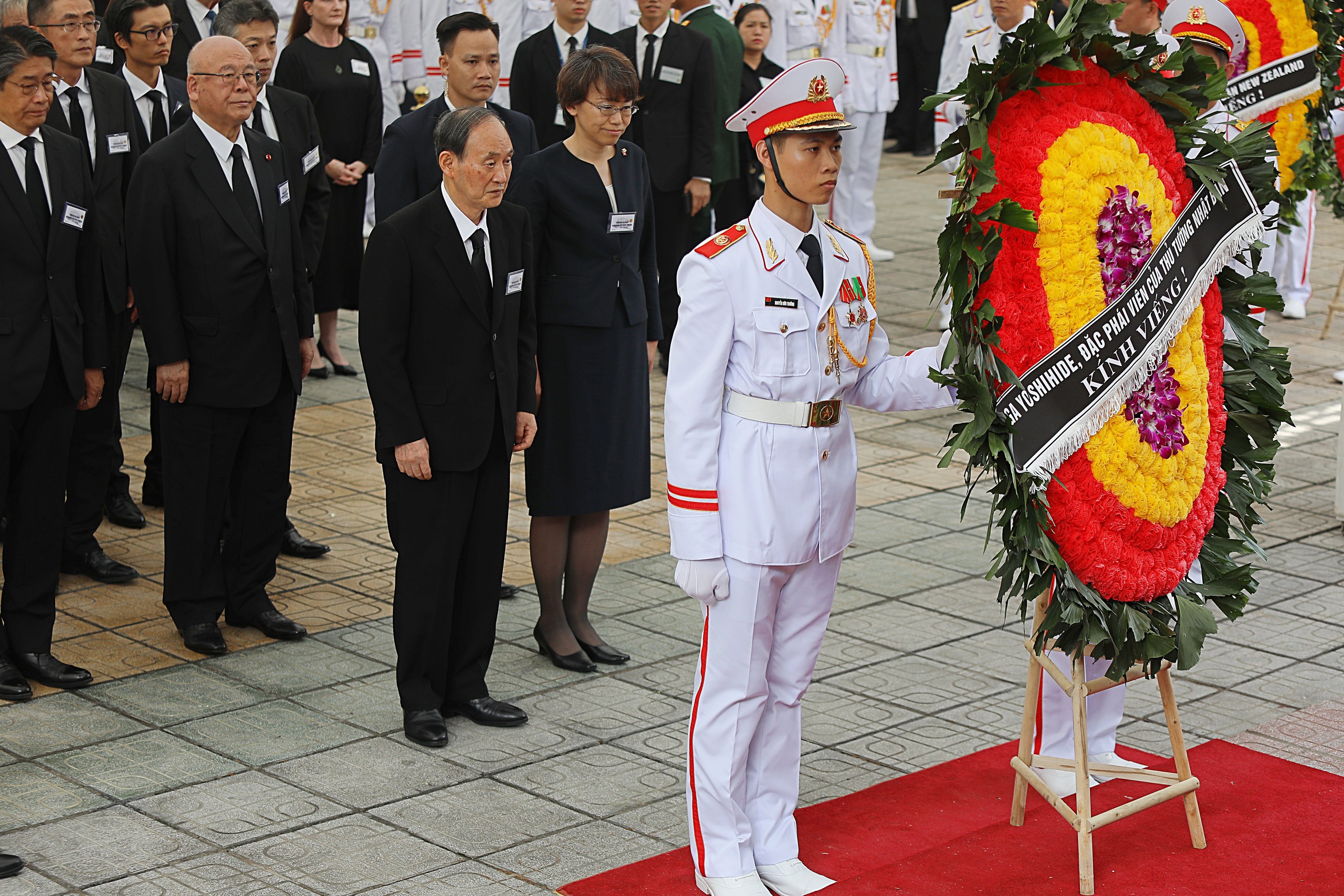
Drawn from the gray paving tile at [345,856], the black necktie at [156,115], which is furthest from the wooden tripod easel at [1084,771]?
the black necktie at [156,115]

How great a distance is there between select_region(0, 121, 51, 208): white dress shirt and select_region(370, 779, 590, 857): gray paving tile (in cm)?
245

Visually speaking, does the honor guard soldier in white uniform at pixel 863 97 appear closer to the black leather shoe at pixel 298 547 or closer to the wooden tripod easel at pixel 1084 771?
the black leather shoe at pixel 298 547

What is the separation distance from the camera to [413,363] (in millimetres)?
5086

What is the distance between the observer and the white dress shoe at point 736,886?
405 cm

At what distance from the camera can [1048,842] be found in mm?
4359

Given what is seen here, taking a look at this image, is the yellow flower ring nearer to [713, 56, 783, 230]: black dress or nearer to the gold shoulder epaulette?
the gold shoulder epaulette

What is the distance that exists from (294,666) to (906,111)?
1475 centimetres

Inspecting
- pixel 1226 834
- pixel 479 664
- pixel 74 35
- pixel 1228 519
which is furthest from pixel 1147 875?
pixel 74 35

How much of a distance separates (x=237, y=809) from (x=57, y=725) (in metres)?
0.93

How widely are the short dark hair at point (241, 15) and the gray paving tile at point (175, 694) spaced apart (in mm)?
2741

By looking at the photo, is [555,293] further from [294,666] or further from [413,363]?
[294,666]

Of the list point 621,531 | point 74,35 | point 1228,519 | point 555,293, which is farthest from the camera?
point 621,531

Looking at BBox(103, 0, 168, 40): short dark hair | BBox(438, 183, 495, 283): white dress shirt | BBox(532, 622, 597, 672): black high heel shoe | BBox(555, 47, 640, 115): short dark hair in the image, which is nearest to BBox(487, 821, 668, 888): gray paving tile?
BBox(532, 622, 597, 672): black high heel shoe

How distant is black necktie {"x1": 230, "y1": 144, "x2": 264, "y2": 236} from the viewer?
5.81 metres
